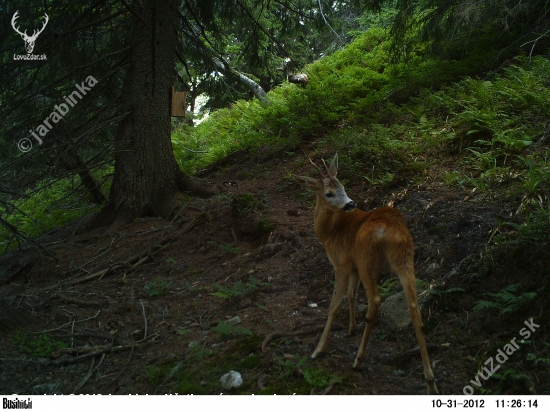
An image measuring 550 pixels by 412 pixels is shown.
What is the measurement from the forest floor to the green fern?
15 cm

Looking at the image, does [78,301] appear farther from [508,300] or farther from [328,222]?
[508,300]

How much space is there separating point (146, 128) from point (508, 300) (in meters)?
6.95

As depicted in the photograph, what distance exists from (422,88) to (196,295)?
22.7 ft

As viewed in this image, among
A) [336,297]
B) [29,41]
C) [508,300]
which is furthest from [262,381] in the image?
[29,41]

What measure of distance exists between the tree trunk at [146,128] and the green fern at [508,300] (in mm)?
6083

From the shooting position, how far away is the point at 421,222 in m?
6.55

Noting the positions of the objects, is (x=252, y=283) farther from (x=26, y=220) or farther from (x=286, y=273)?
(x=26, y=220)

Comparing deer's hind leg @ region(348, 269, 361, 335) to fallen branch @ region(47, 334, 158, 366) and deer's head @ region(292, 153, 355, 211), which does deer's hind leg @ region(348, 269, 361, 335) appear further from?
fallen branch @ region(47, 334, 158, 366)

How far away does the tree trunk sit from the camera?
9266 millimetres

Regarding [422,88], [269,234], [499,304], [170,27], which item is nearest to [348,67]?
[422,88]

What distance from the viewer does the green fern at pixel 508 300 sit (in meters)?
4.32

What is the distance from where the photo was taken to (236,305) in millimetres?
5973
